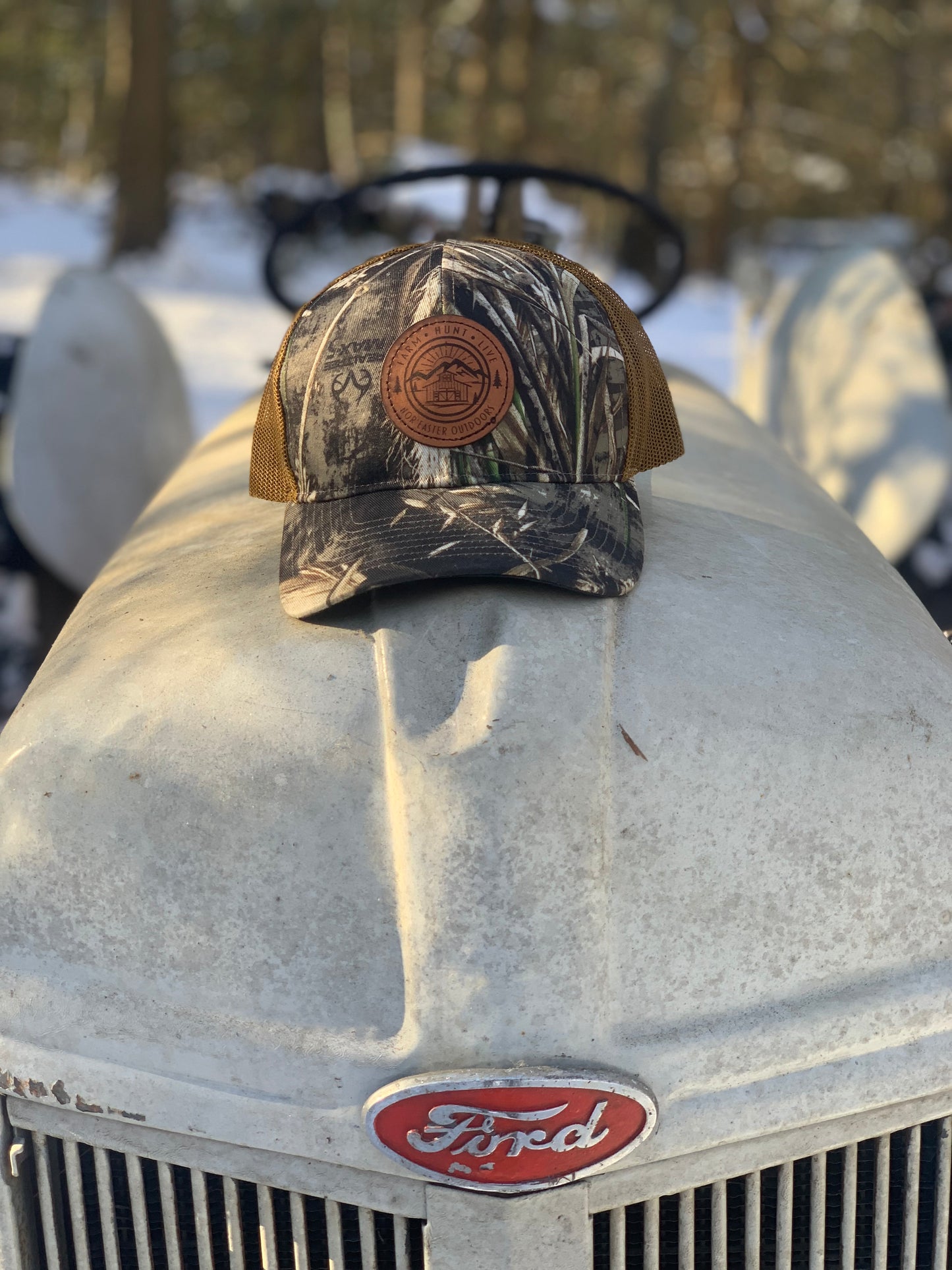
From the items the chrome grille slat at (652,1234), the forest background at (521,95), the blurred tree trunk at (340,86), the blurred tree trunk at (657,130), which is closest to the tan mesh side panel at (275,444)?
the chrome grille slat at (652,1234)

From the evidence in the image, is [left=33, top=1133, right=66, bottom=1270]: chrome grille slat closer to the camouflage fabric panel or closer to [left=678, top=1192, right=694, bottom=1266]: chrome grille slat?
[left=678, top=1192, right=694, bottom=1266]: chrome grille slat

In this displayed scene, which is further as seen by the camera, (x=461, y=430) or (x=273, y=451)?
(x=273, y=451)

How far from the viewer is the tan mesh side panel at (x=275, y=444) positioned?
1.63m

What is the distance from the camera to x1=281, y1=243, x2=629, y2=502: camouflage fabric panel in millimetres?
1499

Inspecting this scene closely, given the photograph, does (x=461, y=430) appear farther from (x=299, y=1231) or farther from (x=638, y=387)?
(x=299, y=1231)

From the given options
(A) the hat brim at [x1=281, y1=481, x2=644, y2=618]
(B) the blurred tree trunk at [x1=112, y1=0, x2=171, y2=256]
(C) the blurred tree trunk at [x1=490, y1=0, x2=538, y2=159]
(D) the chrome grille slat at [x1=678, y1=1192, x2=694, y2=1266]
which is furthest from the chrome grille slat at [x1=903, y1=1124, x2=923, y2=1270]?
(C) the blurred tree trunk at [x1=490, y1=0, x2=538, y2=159]

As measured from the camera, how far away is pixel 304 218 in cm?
325

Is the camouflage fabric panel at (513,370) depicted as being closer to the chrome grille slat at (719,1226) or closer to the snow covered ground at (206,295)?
the chrome grille slat at (719,1226)

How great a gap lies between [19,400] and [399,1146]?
2396mm

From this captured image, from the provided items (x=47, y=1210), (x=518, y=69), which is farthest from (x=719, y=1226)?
(x=518, y=69)

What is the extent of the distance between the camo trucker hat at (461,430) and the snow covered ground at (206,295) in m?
3.82

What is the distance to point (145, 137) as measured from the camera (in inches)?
515

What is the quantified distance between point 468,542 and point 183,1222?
849 millimetres

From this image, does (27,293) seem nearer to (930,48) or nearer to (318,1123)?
(318,1123)
